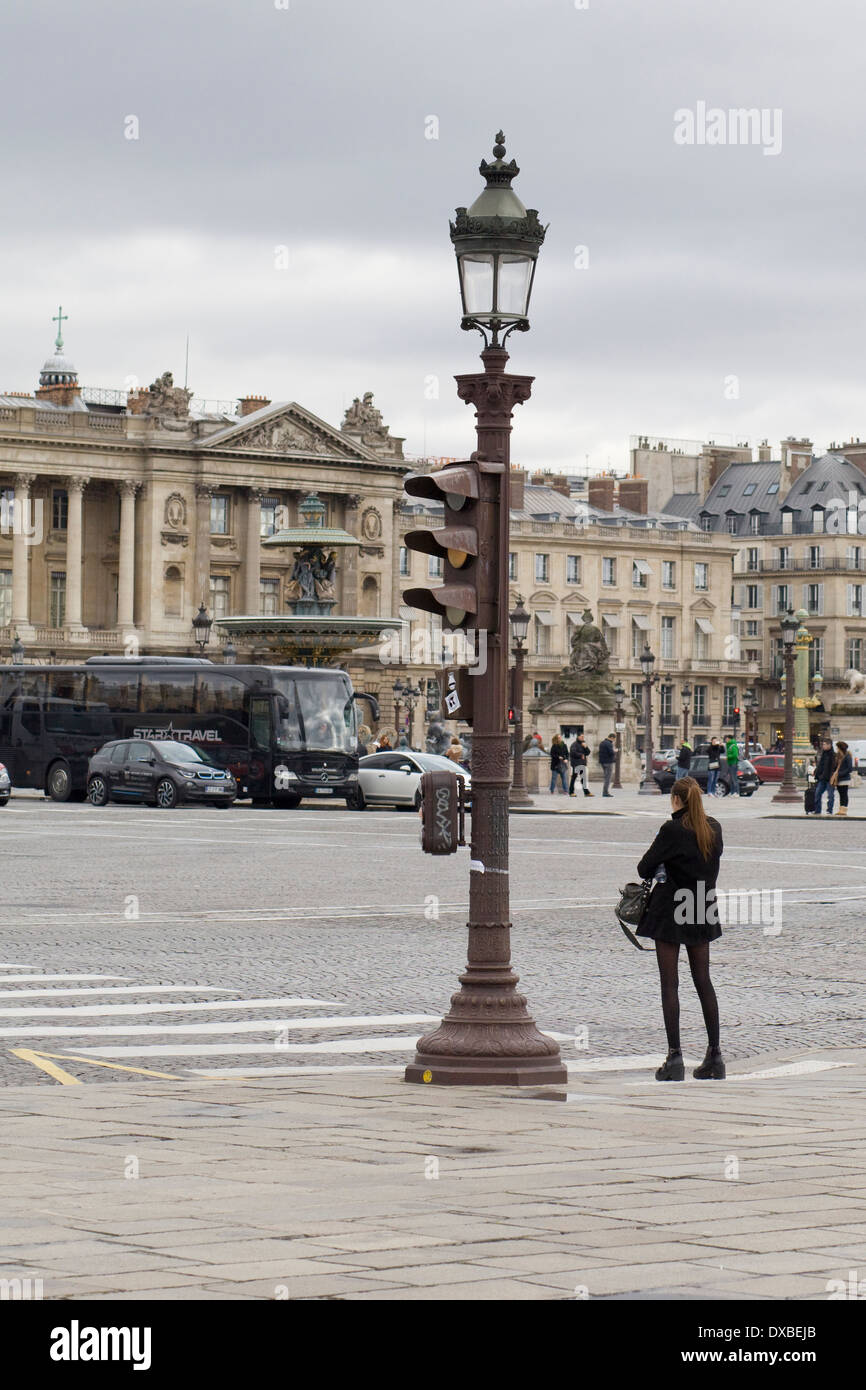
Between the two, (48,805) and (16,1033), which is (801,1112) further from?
(48,805)

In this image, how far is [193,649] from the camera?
381ft

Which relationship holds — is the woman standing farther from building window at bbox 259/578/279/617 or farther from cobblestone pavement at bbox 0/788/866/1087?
building window at bbox 259/578/279/617

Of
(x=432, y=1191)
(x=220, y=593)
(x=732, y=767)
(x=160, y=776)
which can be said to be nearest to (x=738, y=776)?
(x=732, y=767)

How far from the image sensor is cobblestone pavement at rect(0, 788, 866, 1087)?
42.3 feet

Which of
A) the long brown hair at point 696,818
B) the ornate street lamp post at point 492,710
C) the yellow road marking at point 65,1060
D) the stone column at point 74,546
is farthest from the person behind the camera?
the stone column at point 74,546

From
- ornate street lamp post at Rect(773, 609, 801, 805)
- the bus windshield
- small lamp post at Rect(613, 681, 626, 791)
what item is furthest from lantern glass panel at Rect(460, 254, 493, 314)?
small lamp post at Rect(613, 681, 626, 791)

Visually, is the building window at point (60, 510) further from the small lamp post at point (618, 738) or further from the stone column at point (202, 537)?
the small lamp post at point (618, 738)

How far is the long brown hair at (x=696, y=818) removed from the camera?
1169cm

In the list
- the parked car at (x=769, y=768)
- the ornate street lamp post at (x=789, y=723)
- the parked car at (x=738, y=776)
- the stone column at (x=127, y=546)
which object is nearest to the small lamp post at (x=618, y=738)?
the parked car at (x=738, y=776)

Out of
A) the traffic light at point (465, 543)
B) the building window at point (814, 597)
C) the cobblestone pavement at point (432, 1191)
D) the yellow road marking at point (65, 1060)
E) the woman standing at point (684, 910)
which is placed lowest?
the yellow road marking at point (65, 1060)

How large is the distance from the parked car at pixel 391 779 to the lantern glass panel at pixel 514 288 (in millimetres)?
39972

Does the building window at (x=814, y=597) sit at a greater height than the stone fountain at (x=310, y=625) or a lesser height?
greater

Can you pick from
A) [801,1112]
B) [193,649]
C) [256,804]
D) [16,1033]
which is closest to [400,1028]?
[16,1033]

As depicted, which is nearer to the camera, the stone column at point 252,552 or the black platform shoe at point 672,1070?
the black platform shoe at point 672,1070
